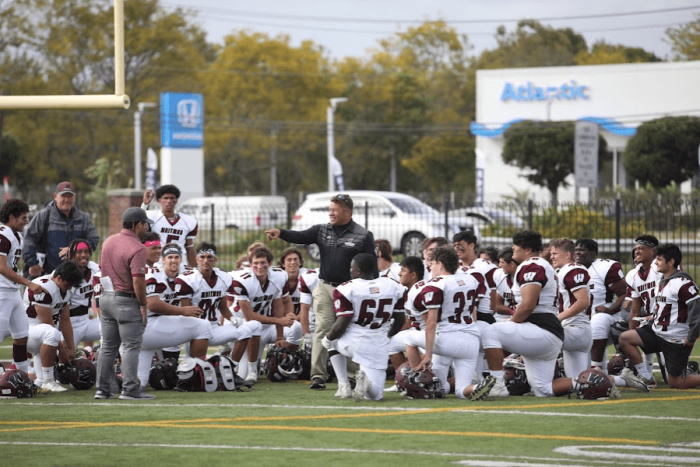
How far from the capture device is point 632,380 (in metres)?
10.9

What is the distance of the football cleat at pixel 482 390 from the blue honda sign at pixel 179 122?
90.9 feet

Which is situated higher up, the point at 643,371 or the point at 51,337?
the point at 51,337

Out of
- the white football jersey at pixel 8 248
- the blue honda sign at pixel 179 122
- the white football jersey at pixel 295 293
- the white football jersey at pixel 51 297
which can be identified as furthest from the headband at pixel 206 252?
the blue honda sign at pixel 179 122

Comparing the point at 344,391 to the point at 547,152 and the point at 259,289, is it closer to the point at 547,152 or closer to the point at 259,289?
the point at 259,289

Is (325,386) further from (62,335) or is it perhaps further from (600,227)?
(600,227)

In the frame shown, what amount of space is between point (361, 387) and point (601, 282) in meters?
3.36

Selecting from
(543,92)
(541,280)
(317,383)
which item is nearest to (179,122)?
(543,92)

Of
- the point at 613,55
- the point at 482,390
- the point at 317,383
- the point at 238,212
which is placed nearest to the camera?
the point at 482,390

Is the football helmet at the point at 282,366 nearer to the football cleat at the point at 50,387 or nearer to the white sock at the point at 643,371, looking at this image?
the football cleat at the point at 50,387

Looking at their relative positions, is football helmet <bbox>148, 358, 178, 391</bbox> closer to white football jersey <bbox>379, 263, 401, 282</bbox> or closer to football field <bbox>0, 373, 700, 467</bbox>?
football field <bbox>0, 373, 700, 467</bbox>

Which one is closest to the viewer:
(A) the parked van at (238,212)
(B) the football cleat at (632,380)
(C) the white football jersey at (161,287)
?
(B) the football cleat at (632,380)

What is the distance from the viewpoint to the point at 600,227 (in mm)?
22844

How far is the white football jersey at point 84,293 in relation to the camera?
1184 centimetres

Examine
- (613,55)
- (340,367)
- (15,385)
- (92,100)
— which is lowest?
(15,385)
